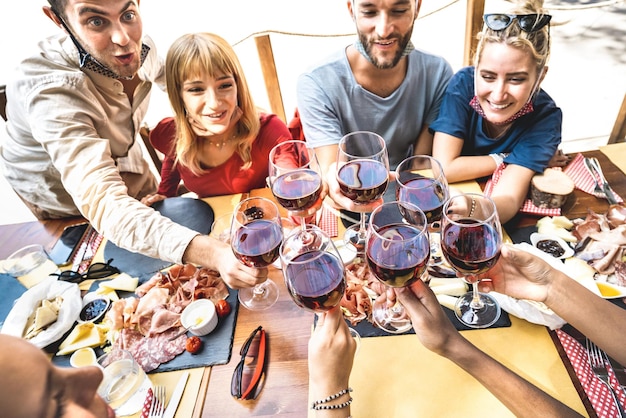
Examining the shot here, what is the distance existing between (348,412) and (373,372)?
147mm

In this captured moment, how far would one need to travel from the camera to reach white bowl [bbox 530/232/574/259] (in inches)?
48.2

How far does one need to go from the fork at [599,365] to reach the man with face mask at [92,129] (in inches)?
34.8

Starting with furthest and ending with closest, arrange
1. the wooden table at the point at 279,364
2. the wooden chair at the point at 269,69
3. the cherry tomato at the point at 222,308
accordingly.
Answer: the wooden chair at the point at 269,69, the cherry tomato at the point at 222,308, the wooden table at the point at 279,364

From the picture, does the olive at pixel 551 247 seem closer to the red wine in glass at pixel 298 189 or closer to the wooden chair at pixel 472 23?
the red wine in glass at pixel 298 189

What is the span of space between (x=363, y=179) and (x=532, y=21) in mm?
930

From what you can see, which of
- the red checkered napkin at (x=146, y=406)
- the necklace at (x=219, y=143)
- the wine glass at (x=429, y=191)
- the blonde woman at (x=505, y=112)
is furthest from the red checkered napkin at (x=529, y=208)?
the red checkered napkin at (x=146, y=406)

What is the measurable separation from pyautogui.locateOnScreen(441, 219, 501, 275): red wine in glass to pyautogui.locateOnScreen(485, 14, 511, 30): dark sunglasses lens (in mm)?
964

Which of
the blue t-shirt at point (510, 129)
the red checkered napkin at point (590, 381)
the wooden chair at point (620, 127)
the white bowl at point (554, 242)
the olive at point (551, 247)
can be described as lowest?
the wooden chair at point (620, 127)

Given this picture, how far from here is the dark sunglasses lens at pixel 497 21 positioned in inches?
60.1

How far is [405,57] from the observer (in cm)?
203

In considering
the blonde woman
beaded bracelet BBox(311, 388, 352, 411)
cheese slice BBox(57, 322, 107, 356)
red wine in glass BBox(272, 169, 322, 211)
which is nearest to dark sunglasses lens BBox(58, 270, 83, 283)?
cheese slice BBox(57, 322, 107, 356)

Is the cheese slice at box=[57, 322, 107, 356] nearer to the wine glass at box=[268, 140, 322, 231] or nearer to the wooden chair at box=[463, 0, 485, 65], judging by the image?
the wine glass at box=[268, 140, 322, 231]

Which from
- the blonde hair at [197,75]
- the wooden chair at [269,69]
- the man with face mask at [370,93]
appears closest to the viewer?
the blonde hair at [197,75]

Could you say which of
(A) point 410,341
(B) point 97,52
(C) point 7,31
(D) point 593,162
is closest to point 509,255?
(A) point 410,341
